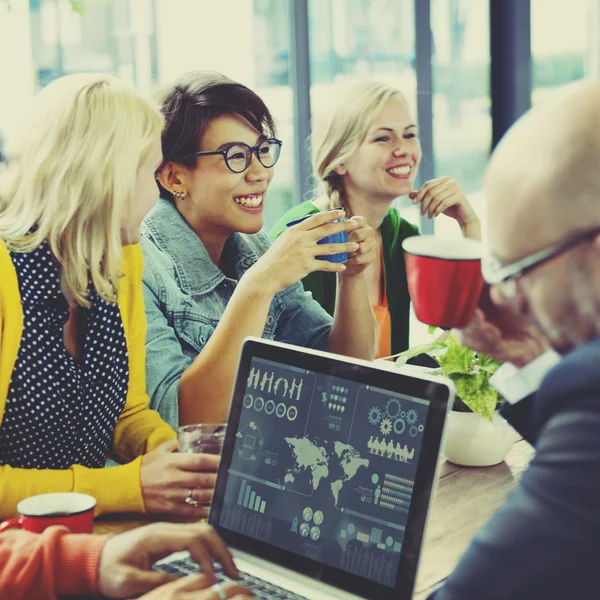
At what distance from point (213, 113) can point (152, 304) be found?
0.49 metres

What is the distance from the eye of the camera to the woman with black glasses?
5.95 feet

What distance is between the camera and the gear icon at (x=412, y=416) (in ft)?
3.49

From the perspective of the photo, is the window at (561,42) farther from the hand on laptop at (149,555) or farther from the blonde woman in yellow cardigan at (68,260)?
the hand on laptop at (149,555)

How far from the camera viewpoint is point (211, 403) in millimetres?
1742

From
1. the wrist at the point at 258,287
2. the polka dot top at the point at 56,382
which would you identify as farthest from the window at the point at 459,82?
the polka dot top at the point at 56,382

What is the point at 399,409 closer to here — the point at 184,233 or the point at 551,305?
the point at 551,305

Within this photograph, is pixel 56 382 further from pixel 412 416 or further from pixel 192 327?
pixel 412 416

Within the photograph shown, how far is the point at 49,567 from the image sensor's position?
1118 millimetres

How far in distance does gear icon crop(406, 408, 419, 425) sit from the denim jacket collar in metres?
1.03

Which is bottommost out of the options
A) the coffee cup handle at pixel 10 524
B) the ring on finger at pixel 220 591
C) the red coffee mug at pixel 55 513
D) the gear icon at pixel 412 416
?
the ring on finger at pixel 220 591

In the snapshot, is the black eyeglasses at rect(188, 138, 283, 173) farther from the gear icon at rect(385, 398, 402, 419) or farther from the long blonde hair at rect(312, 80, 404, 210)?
the gear icon at rect(385, 398, 402, 419)

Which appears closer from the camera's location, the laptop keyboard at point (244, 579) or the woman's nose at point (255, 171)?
the laptop keyboard at point (244, 579)

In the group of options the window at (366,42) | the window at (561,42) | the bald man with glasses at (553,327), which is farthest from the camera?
the window at (561,42)

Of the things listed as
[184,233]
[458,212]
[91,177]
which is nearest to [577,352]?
[91,177]
